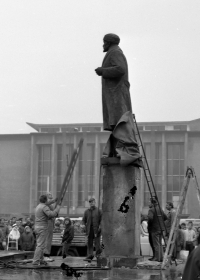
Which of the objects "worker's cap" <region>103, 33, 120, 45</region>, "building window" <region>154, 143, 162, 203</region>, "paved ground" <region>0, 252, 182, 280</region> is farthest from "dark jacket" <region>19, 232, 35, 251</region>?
"building window" <region>154, 143, 162, 203</region>

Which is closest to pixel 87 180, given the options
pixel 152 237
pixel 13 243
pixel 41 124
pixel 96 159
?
pixel 96 159

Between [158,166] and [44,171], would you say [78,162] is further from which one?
[158,166]

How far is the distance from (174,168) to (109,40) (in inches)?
3022

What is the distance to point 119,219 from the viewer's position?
1071 centimetres

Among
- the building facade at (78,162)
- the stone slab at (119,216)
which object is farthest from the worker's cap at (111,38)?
the building facade at (78,162)

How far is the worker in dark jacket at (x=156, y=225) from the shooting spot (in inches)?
509

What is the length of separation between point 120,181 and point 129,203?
1.39ft

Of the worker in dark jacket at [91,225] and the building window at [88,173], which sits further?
the building window at [88,173]

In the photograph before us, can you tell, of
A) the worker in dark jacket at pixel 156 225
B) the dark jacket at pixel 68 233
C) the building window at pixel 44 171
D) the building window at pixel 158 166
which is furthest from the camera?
the building window at pixel 44 171

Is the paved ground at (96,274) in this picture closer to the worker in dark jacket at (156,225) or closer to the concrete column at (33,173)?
the worker in dark jacket at (156,225)

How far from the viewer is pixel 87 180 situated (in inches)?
3433

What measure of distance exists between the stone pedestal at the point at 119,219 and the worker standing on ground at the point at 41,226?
1189mm

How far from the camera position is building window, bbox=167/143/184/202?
8662 cm

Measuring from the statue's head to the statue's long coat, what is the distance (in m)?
0.24
